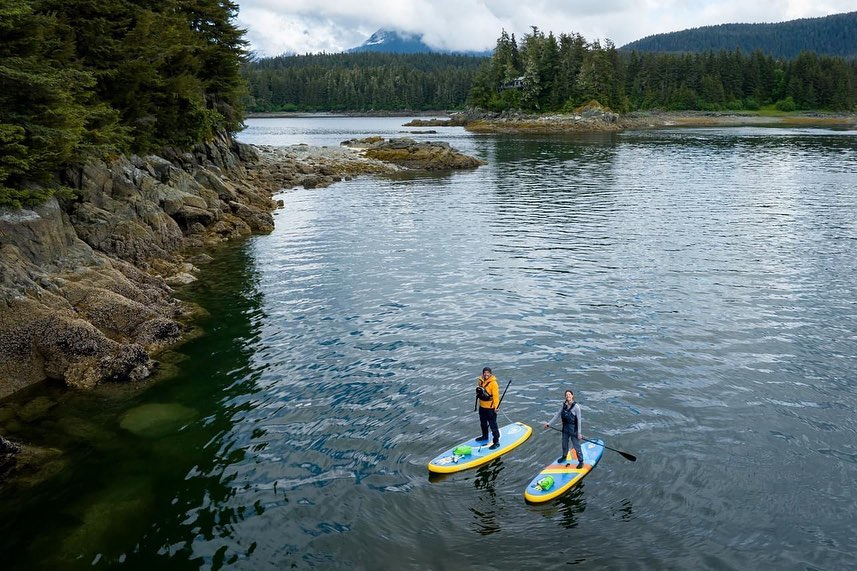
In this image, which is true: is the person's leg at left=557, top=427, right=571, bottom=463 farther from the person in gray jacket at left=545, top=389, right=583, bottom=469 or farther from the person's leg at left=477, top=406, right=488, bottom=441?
the person's leg at left=477, top=406, right=488, bottom=441

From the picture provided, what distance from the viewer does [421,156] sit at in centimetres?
9319

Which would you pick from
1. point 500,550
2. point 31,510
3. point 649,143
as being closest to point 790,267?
point 500,550

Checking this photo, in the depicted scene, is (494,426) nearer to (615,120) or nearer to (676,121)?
(615,120)

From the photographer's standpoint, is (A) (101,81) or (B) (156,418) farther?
(A) (101,81)

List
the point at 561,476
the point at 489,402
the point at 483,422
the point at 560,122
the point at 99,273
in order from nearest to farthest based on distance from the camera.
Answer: the point at 561,476, the point at 489,402, the point at 483,422, the point at 99,273, the point at 560,122

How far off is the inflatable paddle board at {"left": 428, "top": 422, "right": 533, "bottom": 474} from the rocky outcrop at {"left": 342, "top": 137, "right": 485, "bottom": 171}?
239 ft

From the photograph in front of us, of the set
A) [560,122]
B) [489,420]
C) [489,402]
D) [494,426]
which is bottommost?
[494,426]

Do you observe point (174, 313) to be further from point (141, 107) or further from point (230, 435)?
point (141, 107)

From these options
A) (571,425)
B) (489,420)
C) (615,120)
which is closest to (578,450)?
(571,425)

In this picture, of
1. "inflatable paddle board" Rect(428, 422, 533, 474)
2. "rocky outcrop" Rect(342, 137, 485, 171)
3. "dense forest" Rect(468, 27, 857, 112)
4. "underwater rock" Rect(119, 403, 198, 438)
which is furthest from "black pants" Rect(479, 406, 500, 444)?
"dense forest" Rect(468, 27, 857, 112)

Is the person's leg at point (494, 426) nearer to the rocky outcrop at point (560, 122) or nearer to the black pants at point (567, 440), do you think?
the black pants at point (567, 440)

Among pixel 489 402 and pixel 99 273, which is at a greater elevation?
pixel 99 273

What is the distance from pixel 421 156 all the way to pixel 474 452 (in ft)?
261

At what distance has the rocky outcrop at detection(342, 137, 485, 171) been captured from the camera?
8956 cm
